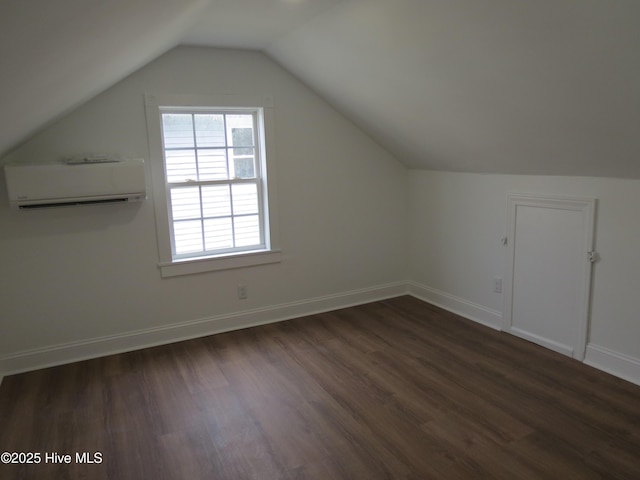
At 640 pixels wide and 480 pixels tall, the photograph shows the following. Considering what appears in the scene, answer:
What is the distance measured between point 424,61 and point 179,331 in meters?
2.80

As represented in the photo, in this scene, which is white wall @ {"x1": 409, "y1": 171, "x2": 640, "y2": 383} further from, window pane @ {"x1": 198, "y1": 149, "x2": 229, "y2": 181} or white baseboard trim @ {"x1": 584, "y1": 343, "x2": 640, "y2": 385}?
window pane @ {"x1": 198, "y1": 149, "x2": 229, "y2": 181}

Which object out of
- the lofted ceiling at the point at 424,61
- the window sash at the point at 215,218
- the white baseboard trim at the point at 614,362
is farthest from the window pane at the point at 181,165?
the white baseboard trim at the point at 614,362

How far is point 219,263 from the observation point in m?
3.92

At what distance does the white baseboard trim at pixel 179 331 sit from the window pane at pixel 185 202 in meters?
0.91

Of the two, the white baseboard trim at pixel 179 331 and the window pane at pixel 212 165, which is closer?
the white baseboard trim at pixel 179 331

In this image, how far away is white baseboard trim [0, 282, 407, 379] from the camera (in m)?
3.39

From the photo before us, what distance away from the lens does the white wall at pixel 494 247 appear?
294 cm

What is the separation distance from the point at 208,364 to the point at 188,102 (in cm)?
205

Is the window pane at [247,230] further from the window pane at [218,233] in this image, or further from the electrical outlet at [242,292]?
the electrical outlet at [242,292]

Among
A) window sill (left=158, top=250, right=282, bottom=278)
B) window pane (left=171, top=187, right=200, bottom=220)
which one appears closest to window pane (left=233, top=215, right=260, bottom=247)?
window sill (left=158, top=250, right=282, bottom=278)

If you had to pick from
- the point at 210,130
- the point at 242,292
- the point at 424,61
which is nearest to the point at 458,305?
the point at 242,292

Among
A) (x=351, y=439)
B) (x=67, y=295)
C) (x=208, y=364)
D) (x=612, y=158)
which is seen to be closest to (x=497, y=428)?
(x=351, y=439)

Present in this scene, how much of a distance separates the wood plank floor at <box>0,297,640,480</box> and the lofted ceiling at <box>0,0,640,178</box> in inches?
58.1

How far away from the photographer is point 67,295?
344cm
